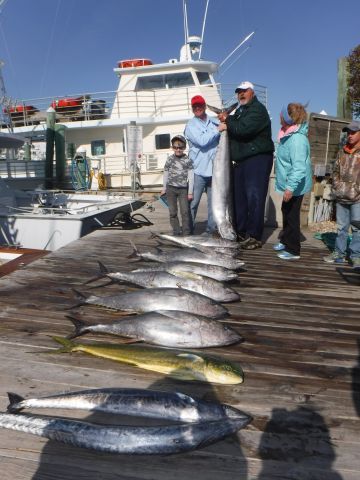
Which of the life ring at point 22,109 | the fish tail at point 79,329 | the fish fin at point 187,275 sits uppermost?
the life ring at point 22,109

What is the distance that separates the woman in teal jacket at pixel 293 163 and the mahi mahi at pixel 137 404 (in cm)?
357

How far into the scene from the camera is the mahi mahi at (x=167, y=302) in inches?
131

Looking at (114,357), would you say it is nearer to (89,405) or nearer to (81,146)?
(89,405)

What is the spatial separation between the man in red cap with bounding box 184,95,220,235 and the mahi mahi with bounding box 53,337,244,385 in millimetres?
3588

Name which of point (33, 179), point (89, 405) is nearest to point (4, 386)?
point (89, 405)

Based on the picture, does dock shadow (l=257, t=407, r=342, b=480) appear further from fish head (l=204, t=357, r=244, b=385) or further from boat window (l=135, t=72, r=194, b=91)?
boat window (l=135, t=72, r=194, b=91)

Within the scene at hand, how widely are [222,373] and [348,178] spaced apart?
3498mm

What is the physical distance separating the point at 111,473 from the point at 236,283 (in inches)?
118

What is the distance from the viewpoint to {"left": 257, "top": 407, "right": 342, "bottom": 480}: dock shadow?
1.72 m

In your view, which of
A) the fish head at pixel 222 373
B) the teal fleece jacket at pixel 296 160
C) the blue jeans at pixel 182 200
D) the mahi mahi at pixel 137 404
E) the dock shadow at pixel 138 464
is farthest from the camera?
the blue jeans at pixel 182 200

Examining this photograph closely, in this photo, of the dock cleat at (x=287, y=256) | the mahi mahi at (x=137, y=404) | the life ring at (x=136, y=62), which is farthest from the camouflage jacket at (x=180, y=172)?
the life ring at (x=136, y=62)

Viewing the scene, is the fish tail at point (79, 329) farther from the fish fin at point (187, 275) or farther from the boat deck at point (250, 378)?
A: the fish fin at point (187, 275)

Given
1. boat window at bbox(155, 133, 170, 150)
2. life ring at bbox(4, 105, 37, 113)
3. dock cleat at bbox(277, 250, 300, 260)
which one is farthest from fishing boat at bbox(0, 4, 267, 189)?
dock cleat at bbox(277, 250, 300, 260)

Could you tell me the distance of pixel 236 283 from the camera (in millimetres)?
4496
